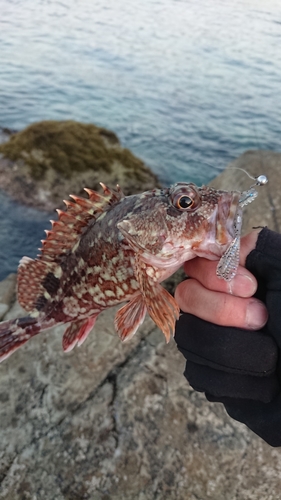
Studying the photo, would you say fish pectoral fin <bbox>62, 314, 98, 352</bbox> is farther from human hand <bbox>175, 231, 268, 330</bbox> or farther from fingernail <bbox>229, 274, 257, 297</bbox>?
fingernail <bbox>229, 274, 257, 297</bbox>

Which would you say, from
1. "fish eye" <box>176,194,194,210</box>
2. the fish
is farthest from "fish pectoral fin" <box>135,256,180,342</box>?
"fish eye" <box>176,194,194,210</box>

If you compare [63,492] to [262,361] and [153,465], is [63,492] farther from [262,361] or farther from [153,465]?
[262,361]

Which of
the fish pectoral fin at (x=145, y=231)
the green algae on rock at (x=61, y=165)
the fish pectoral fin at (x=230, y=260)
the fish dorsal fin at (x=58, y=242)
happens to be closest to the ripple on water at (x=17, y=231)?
the green algae on rock at (x=61, y=165)

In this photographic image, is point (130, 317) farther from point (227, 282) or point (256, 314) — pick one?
point (256, 314)

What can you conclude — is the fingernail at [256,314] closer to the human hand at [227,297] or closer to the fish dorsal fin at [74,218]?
the human hand at [227,297]

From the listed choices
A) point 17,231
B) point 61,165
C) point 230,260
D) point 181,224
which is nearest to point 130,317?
point 181,224

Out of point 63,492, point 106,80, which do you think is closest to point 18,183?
point 63,492
